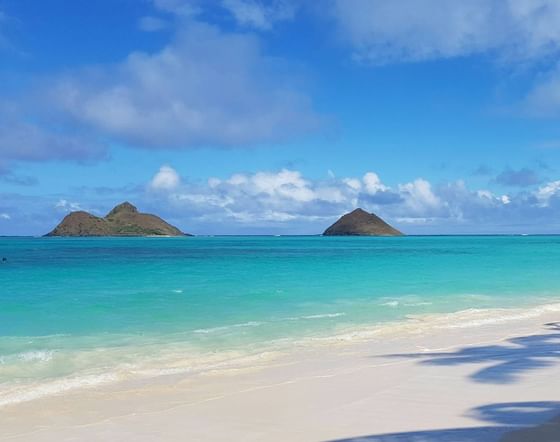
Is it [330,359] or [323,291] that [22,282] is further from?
[330,359]

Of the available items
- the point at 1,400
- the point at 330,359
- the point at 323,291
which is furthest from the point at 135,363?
the point at 323,291

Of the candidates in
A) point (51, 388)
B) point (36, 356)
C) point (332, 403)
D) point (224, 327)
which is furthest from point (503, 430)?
point (224, 327)

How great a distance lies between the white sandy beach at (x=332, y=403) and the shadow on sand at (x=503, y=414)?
1 centimetres

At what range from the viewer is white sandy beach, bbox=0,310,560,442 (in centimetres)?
718

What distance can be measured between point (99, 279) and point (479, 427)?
109 feet

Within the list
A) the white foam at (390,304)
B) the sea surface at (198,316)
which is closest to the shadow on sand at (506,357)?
the sea surface at (198,316)

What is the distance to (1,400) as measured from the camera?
31.2ft

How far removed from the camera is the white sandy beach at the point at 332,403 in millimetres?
7176

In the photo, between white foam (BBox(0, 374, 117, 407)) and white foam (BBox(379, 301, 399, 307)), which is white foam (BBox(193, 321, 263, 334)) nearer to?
white foam (BBox(0, 374, 117, 407))

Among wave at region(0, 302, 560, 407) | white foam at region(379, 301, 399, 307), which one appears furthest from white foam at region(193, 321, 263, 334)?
white foam at region(379, 301, 399, 307)

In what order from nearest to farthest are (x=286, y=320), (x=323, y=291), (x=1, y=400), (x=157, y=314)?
(x=1, y=400)
(x=286, y=320)
(x=157, y=314)
(x=323, y=291)

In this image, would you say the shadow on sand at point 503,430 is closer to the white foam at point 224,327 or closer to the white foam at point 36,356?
the white foam at point 36,356

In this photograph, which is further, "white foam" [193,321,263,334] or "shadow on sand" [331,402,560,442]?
"white foam" [193,321,263,334]

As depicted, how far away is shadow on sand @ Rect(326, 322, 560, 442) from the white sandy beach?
0.01 meters
